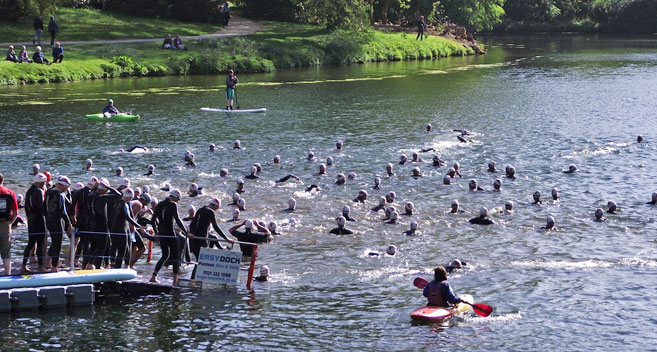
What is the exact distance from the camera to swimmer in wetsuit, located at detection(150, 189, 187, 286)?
25562mm

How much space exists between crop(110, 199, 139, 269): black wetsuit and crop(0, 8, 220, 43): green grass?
61115 mm

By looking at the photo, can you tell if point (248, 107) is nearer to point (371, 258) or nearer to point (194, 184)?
point (194, 184)

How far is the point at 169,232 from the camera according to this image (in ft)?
84.4

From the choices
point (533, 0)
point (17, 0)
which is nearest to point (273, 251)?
point (17, 0)

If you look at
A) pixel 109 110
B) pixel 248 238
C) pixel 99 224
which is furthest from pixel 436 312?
pixel 109 110

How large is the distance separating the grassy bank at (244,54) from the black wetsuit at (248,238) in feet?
156

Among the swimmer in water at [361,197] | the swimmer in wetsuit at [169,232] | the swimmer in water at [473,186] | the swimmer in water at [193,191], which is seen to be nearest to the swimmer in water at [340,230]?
the swimmer in water at [361,197]

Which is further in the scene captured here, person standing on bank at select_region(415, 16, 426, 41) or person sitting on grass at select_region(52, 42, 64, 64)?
person standing on bank at select_region(415, 16, 426, 41)

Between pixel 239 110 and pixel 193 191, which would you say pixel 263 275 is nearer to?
pixel 193 191

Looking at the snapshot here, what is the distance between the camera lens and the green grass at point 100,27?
8371cm

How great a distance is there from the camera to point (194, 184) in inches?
1487

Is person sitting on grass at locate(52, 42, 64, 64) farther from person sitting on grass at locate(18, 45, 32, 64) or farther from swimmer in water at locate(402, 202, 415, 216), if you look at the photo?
swimmer in water at locate(402, 202, 415, 216)

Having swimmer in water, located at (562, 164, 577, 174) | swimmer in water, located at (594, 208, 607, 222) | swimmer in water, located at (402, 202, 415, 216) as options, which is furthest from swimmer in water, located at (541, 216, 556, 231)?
swimmer in water, located at (562, 164, 577, 174)

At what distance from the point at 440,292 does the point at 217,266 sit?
257 inches
